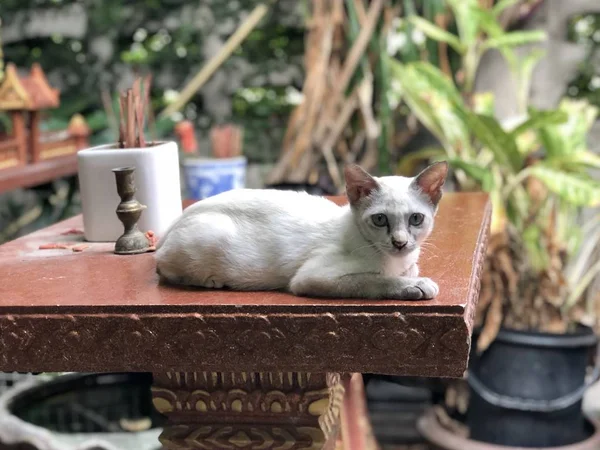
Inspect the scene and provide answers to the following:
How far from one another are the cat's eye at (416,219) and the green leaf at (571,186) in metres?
1.35

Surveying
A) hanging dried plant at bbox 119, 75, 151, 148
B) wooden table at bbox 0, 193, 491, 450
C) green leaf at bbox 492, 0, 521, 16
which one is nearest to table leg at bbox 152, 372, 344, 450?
wooden table at bbox 0, 193, 491, 450

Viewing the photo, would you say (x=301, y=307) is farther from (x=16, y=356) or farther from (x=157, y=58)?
(x=157, y=58)

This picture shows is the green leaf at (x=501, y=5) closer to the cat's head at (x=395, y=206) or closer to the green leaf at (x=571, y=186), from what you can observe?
the green leaf at (x=571, y=186)

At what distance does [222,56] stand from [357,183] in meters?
2.15

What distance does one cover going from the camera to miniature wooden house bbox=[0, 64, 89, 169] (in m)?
2.49

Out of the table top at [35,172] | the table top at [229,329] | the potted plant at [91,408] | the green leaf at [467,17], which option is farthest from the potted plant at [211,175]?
the table top at [229,329]

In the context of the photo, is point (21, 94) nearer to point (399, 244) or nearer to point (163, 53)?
point (163, 53)

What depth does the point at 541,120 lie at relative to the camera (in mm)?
2387

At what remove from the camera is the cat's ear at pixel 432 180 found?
1129mm

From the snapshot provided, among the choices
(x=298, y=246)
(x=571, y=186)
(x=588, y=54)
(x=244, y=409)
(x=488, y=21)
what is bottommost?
(x=244, y=409)

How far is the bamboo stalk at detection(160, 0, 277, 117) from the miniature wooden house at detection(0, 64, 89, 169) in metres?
0.50

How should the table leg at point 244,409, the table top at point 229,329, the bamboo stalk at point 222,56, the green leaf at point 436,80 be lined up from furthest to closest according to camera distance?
1. the bamboo stalk at point 222,56
2. the green leaf at point 436,80
3. the table leg at point 244,409
4. the table top at point 229,329

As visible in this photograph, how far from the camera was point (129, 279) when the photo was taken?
125 centimetres

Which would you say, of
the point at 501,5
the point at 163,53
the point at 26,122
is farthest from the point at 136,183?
the point at 163,53
